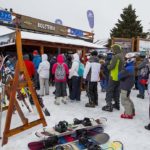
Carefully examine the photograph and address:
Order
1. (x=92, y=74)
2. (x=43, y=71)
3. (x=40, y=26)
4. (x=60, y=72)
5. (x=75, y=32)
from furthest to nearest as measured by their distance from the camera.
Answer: (x=75, y=32) → (x=40, y=26) → (x=43, y=71) → (x=60, y=72) → (x=92, y=74)

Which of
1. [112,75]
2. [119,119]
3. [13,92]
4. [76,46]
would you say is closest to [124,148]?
[119,119]

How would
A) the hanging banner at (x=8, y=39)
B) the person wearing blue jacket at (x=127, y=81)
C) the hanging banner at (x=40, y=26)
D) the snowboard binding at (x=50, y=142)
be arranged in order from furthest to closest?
the hanging banner at (x=40, y=26) → the person wearing blue jacket at (x=127, y=81) → the hanging banner at (x=8, y=39) → the snowboard binding at (x=50, y=142)

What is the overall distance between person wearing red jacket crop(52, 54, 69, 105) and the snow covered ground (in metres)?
0.32

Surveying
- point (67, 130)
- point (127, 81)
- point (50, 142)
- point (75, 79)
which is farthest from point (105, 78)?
point (50, 142)

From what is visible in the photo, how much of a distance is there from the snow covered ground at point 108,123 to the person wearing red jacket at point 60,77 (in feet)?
1.04

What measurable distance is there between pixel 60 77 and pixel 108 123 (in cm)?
264

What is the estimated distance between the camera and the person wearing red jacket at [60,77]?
844cm

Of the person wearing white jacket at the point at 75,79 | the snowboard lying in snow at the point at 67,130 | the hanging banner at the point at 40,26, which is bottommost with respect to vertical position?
the snowboard lying in snow at the point at 67,130

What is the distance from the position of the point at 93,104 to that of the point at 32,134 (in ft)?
10.2

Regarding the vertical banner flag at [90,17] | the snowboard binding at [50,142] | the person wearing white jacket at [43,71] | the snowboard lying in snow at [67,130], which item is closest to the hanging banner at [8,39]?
the snowboard lying in snow at [67,130]

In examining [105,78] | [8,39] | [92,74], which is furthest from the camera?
[105,78]

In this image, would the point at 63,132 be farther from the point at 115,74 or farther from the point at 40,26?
the point at 40,26

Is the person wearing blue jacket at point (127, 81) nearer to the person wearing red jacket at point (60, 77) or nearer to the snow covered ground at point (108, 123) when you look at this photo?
the snow covered ground at point (108, 123)

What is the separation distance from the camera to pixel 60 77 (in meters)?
8.46
